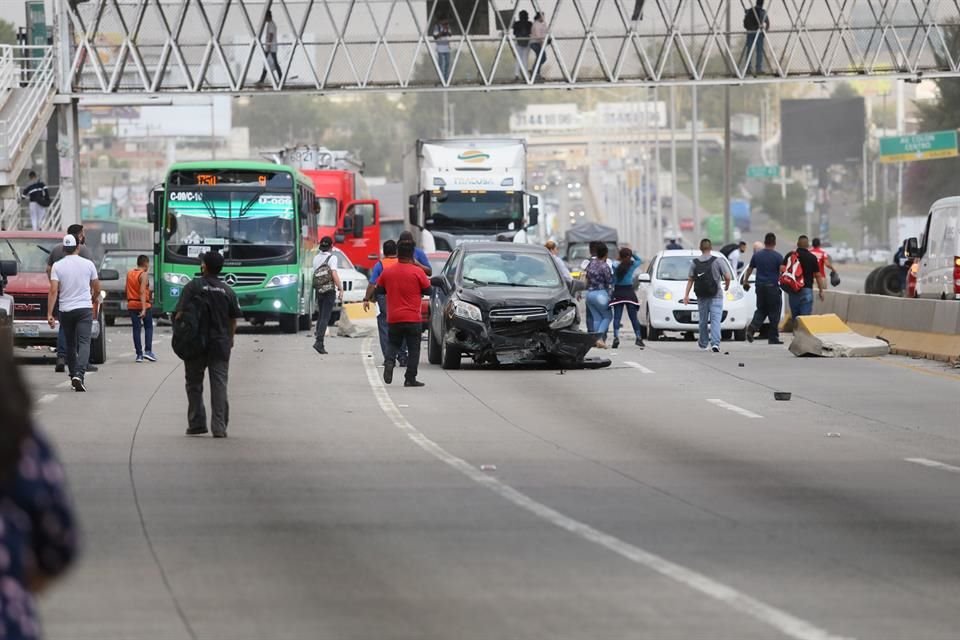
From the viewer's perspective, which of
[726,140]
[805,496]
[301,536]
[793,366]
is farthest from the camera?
[726,140]

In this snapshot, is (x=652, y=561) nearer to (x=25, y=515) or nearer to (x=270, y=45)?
(x=25, y=515)

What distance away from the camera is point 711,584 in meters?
8.95

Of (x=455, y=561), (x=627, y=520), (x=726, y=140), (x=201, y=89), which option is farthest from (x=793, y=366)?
(x=726, y=140)

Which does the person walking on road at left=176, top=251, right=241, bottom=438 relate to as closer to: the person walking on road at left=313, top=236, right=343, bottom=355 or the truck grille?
the person walking on road at left=313, top=236, right=343, bottom=355

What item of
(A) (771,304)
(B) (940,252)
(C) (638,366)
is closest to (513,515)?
(C) (638,366)

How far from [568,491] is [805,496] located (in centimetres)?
156

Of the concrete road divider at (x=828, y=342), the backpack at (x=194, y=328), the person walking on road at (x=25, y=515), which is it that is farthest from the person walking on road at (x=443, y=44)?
the person walking on road at (x=25, y=515)

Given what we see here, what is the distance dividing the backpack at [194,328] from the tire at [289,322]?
22.2 m

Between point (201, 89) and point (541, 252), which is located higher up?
point (201, 89)

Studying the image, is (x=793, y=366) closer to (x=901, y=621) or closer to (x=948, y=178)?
(x=901, y=621)

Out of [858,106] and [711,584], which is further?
[858,106]

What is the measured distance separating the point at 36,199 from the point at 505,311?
24813 mm

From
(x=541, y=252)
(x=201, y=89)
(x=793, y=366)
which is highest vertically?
(x=201, y=89)

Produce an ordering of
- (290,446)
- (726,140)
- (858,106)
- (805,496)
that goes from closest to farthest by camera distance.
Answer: (805,496)
(290,446)
(726,140)
(858,106)
